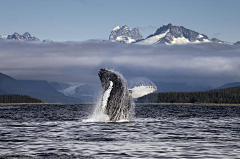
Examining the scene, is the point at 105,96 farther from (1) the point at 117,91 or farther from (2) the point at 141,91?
(2) the point at 141,91

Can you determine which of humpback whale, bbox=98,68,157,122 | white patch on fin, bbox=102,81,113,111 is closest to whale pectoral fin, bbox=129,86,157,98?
humpback whale, bbox=98,68,157,122

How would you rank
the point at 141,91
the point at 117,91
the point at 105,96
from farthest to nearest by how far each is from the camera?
the point at 141,91, the point at 117,91, the point at 105,96

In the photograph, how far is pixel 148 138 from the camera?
17672mm

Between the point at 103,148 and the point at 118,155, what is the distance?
69.9 inches

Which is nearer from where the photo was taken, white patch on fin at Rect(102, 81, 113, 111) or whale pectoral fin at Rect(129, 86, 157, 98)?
white patch on fin at Rect(102, 81, 113, 111)

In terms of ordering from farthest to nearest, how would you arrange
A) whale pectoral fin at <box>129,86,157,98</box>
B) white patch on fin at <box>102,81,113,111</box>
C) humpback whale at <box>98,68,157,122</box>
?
whale pectoral fin at <box>129,86,157,98</box> < humpback whale at <box>98,68,157,122</box> < white patch on fin at <box>102,81,113,111</box>

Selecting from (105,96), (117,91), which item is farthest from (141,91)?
(105,96)

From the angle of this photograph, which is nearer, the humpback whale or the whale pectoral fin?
the humpback whale

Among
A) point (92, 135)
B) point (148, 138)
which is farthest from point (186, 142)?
point (92, 135)

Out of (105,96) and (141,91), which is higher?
(141,91)

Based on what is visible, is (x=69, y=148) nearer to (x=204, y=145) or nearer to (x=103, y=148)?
(x=103, y=148)

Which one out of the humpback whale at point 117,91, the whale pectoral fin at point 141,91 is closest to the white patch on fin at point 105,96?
the humpback whale at point 117,91

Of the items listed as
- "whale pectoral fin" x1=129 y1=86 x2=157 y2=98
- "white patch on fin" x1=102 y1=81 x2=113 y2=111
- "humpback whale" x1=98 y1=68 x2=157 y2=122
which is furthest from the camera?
"whale pectoral fin" x1=129 y1=86 x2=157 y2=98

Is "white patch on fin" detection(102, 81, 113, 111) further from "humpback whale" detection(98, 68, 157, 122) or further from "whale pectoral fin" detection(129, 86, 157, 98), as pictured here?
"whale pectoral fin" detection(129, 86, 157, 98)
